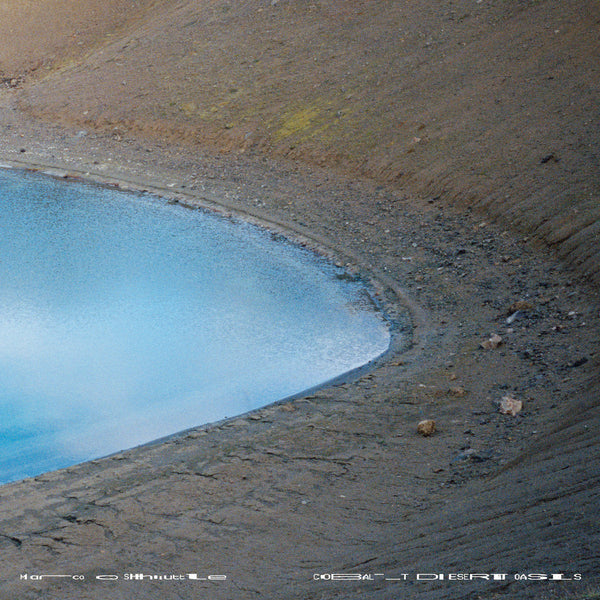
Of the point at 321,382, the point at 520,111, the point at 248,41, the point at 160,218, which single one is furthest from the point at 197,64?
the point at 321,382

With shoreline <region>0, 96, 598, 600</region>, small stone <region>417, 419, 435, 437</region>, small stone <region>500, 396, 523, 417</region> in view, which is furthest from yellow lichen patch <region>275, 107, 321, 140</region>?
small stone <region>417, 419, 435, 437</region>

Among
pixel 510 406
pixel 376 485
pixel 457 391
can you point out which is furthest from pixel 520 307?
pixel 376 485

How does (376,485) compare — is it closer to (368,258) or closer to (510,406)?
(510,406)

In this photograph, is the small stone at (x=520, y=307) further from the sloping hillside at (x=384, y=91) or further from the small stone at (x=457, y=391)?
the small stone at (x=457, y=391)

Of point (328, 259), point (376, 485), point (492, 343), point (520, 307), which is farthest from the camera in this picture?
point (328, 259)

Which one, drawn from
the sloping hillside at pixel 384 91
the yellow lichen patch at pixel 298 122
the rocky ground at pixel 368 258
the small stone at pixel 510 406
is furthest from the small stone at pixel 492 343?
the yellow lichen patch at pixel 298 122
